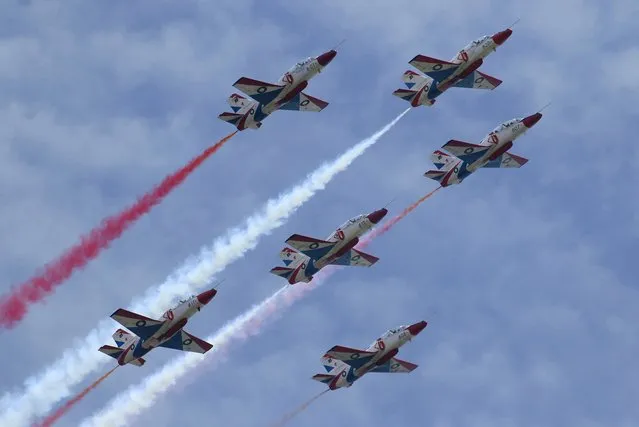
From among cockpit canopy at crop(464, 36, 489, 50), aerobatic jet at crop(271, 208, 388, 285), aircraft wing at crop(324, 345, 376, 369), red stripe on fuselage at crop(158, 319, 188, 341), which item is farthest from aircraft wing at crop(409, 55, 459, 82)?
red stripe on fuselage at crop(158, 319, 188, 341)

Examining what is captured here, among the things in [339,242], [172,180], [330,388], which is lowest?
[330,388]

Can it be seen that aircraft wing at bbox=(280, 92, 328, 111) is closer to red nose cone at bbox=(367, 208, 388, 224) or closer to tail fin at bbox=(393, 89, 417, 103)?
tail fin at bbox=(393, 89, 417, 103)

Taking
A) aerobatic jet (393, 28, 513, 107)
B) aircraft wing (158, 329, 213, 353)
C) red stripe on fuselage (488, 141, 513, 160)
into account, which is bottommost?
aircraft wing (158, 329, 213, 353)

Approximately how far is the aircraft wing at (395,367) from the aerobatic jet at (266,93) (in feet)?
83.5

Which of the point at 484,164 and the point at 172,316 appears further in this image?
the point at 484,164

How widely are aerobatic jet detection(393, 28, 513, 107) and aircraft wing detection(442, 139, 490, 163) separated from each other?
14.7ft

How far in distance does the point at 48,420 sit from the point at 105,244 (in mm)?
16761

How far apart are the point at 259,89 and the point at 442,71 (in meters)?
17.2

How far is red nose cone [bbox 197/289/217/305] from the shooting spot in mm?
150750

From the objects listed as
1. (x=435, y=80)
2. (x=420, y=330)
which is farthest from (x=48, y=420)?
(x=435, y=80)

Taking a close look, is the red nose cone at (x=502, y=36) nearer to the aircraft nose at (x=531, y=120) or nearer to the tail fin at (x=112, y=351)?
the aircraft nose at (x=531, y=120)

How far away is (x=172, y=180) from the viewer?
159m

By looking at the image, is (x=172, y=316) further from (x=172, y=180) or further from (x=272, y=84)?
(x=272, y=84)

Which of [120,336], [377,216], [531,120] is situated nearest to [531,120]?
[531,120]
